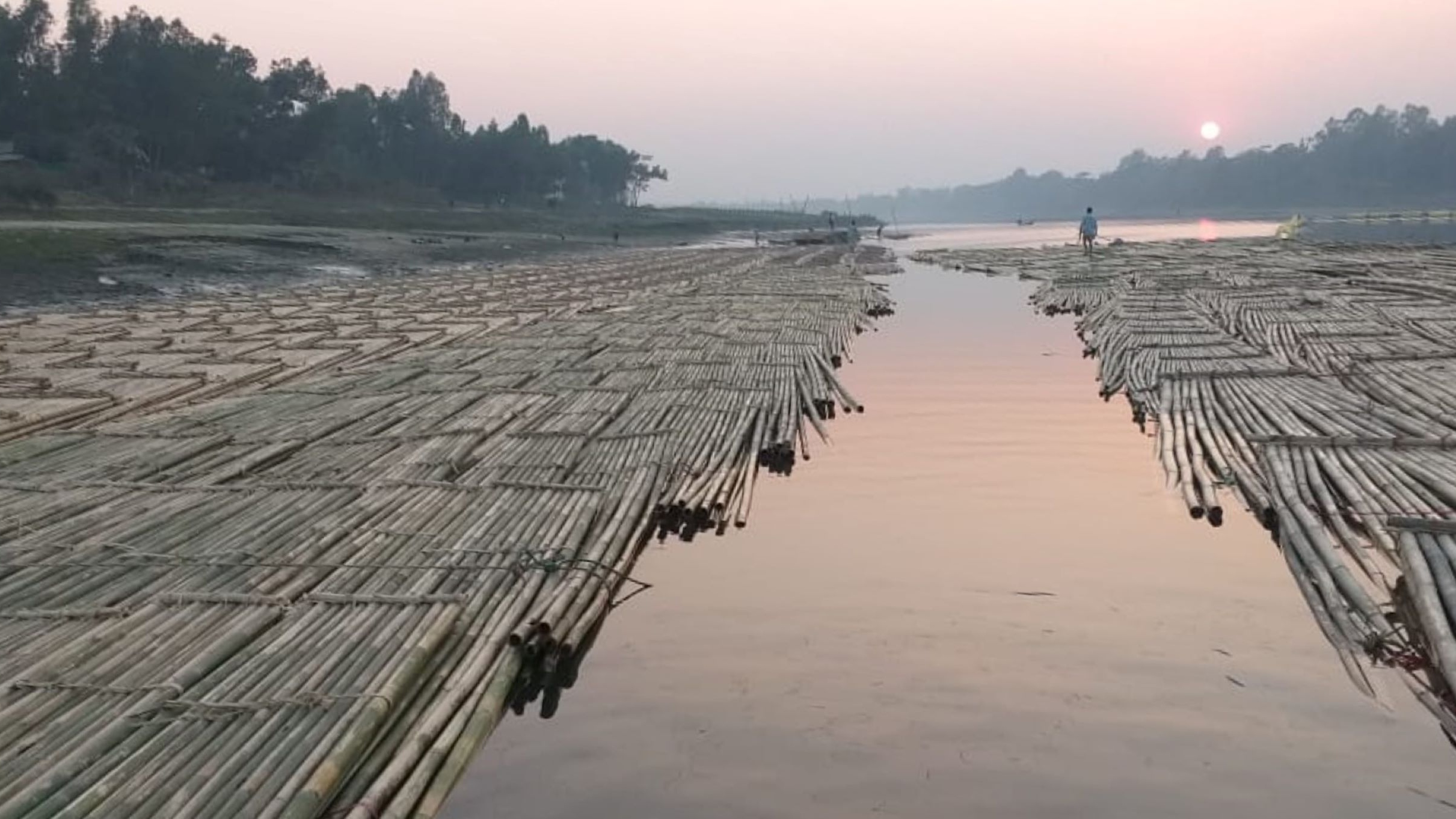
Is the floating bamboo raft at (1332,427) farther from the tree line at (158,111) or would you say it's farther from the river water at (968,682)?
the tree line at (158,111)

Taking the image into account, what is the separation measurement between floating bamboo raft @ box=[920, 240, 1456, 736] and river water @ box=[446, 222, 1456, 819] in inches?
9.5

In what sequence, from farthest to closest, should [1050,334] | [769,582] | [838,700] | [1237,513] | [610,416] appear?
[1050,334] → [610,416] → [1237,513] → [769,582] → [838,700]

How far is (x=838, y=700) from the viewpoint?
4.93m

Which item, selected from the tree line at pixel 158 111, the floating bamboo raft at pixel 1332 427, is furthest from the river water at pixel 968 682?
the tree line at pixel 158 111

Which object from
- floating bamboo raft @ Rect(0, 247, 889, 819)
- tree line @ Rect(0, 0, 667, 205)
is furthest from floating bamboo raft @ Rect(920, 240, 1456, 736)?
tree line @ Rect(0, 0, 667, 205)

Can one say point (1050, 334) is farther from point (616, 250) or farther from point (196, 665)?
point (616, 250)

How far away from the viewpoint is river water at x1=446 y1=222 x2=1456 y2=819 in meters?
4.20

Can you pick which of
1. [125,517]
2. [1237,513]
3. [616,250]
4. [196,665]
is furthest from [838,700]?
[616,250]

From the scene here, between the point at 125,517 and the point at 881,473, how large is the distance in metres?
5.22

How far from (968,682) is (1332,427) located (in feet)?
15.3

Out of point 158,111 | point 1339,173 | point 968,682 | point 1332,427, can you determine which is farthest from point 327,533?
point 1339,173

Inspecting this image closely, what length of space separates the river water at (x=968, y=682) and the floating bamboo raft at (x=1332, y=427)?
24cm

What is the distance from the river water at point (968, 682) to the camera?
4.20 metres

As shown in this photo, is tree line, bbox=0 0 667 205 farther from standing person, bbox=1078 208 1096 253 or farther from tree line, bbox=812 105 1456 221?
tree line, bbox=812 105 1456 221
